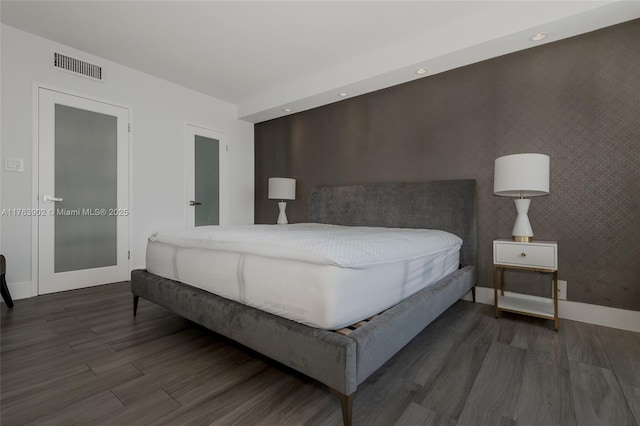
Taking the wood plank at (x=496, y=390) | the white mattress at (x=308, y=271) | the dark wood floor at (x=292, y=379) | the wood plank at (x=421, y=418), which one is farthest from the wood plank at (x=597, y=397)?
the white mattress at (x=308, y=271)

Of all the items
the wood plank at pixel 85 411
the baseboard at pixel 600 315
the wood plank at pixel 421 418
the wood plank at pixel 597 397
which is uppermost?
the baseboard at pixel 600 315

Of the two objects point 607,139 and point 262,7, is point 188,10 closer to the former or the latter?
point 262,7

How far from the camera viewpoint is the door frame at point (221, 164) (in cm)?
403

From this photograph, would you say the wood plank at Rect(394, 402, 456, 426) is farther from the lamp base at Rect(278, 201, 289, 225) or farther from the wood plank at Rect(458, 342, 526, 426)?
the lamp base at Rect(278, 201, 289, 225)

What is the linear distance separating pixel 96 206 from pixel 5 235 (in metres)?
0.74

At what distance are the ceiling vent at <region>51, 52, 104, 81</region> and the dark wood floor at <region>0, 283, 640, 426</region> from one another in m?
2.45

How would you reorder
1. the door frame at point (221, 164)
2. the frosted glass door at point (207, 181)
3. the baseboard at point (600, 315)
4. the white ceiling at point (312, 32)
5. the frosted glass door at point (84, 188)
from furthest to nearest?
the frosted glass door at point (207, 181) < the door frame at point (221, 164) < the frosted glass door at point (84, 188) < the white ceiling at point (312, 32) < the baseboard at point (600, 315)

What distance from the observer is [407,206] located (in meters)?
3.12

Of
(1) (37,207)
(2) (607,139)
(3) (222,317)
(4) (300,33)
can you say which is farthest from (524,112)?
(1) (37,207)

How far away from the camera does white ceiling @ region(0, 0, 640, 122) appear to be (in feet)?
7.56

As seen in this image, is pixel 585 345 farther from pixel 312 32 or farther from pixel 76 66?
pixel 76 66

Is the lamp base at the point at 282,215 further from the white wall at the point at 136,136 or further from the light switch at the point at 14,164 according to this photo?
the light switch at the point at 14,164

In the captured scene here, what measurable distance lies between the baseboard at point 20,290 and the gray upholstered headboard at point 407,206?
299 centimetres

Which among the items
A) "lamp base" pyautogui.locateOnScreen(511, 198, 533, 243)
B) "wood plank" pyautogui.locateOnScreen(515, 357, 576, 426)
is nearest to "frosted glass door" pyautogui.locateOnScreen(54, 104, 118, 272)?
"wood plank" pyautogui.locateOnScreen(515, 357, 576, 426)
